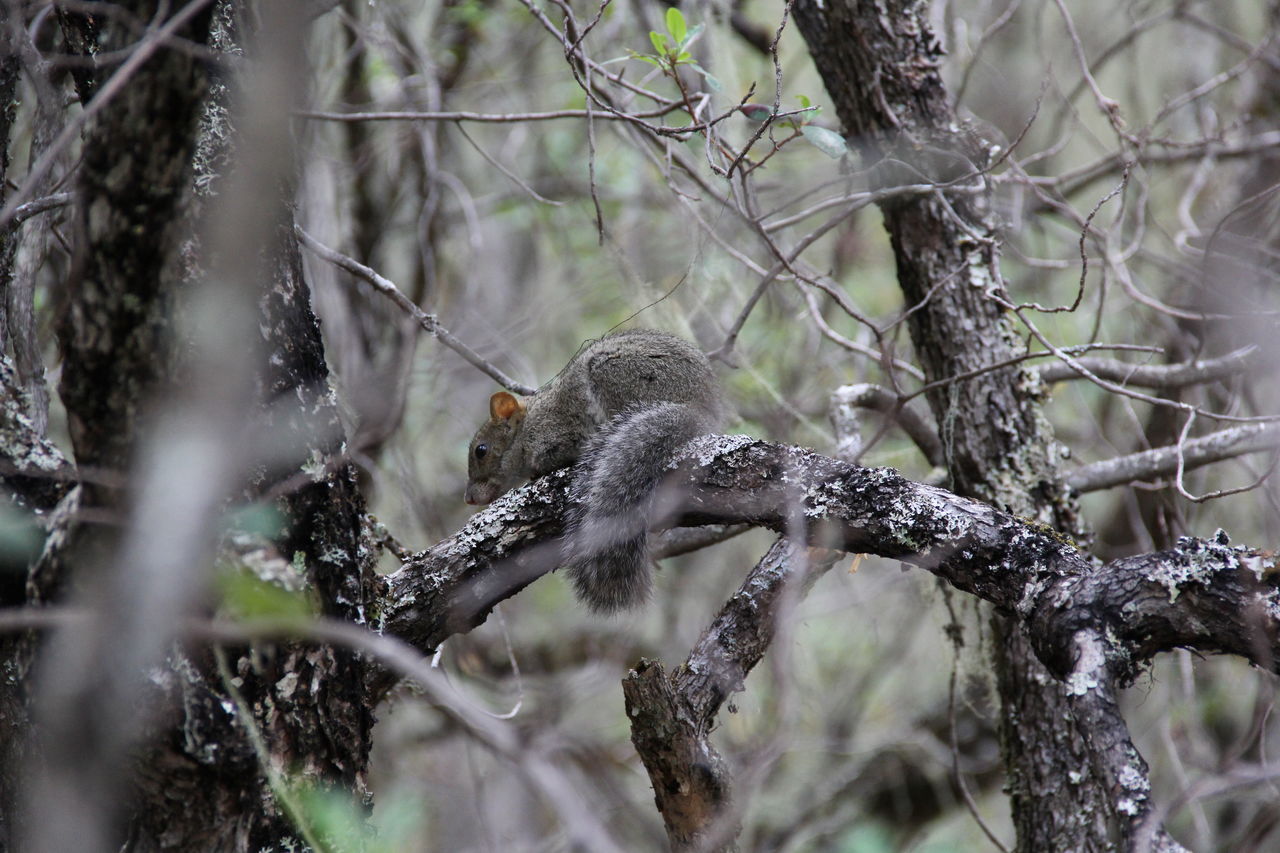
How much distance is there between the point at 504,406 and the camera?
3.80m

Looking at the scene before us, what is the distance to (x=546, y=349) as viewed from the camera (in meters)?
6.38

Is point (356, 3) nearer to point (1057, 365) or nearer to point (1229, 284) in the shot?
point (1057, 365)

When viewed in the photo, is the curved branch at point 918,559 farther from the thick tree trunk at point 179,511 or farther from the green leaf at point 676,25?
the green leaf at point 676,25

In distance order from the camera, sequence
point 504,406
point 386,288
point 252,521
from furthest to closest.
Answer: point 504,406, point 386,288, point 252,521

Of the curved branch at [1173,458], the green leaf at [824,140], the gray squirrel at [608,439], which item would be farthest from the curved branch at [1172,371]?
the gray squirrel at [608,439]

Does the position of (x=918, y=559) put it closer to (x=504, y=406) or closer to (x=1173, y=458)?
(x=1173, y=458)

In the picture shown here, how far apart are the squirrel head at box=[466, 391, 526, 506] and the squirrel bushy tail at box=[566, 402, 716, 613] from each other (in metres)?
1.08

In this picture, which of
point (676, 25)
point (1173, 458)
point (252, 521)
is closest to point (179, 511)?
point (252, 521)

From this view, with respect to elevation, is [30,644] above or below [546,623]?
below

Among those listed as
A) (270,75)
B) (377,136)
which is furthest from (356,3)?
(270,75)

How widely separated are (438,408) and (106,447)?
386cm

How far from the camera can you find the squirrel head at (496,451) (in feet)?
12.5

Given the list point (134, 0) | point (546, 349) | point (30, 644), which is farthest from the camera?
point (546, 349)

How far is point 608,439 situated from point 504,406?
975 mm
